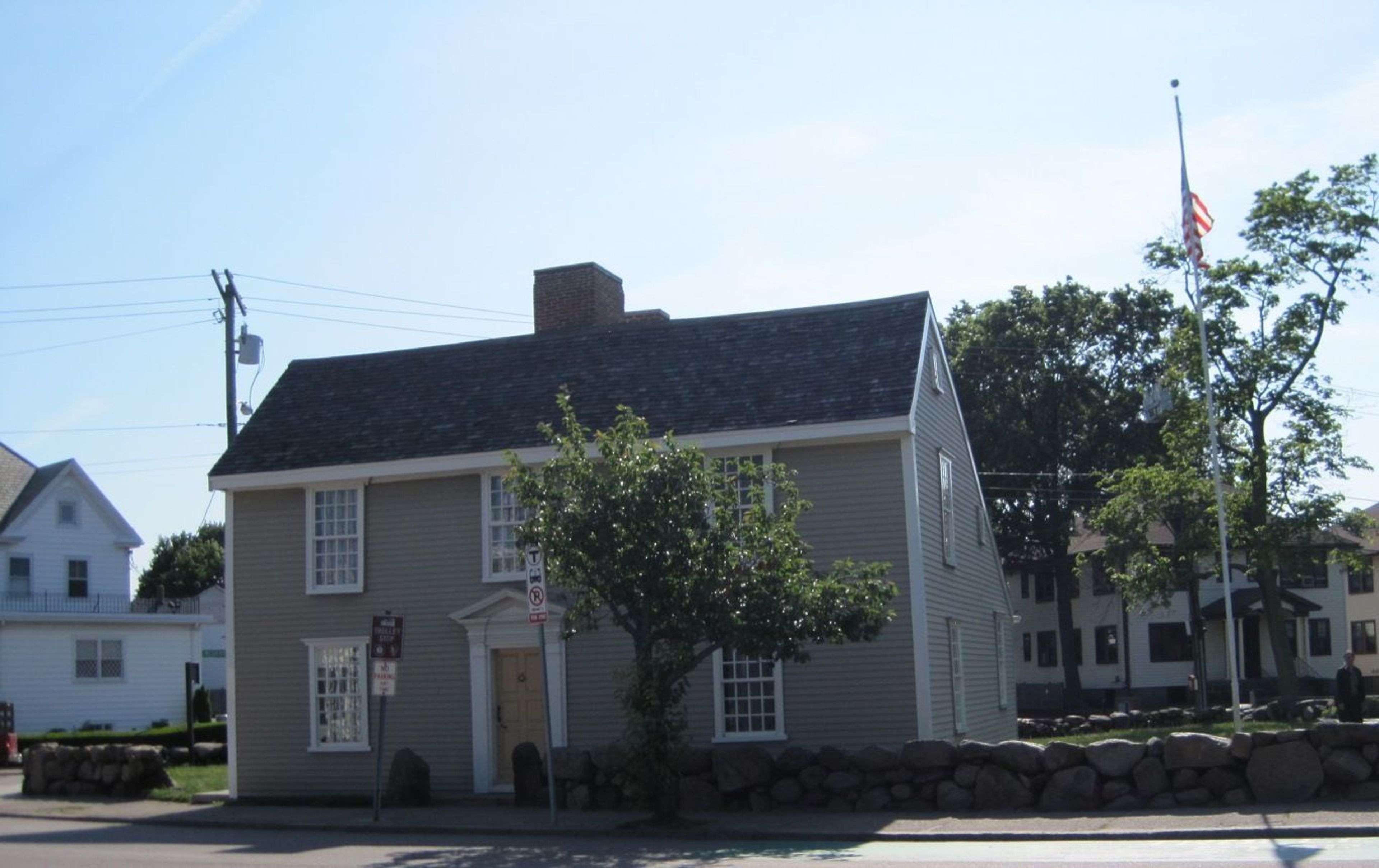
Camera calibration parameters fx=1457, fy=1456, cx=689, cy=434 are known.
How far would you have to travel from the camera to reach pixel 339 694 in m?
24.1

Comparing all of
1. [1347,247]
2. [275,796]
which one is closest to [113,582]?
[275,796]

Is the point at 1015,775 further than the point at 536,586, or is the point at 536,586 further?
the point at 536,586

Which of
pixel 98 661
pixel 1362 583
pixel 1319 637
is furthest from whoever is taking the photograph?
pixel 1362 583

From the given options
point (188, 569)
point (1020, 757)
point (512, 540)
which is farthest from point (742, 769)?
point (188, 569)

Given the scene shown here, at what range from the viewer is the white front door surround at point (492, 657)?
22609 mm

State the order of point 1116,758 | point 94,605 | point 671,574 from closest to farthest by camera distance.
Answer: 1. point 1116,758
2. point 671,574
3. point 94,605

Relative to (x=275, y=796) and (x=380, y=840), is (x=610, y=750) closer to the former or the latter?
(x=380, y=840)

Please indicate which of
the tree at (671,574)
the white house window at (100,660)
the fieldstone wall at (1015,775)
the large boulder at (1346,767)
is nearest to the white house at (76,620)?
the white house window at (100,660)

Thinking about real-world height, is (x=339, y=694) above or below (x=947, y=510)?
below

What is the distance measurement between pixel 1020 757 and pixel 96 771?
16.0 metres

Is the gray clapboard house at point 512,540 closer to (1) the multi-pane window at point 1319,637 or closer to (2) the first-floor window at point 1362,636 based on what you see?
(1) the multi-pane window at point 1319,637

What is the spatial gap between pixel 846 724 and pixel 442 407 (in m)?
8.91

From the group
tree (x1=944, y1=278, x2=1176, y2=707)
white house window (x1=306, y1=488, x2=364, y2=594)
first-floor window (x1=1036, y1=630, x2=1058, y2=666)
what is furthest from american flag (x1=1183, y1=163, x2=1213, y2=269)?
first-floor window (x1=1036, y1=630, x2=1058, y2=666)

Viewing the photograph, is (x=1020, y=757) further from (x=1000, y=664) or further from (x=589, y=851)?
(x=1000, y=664)
